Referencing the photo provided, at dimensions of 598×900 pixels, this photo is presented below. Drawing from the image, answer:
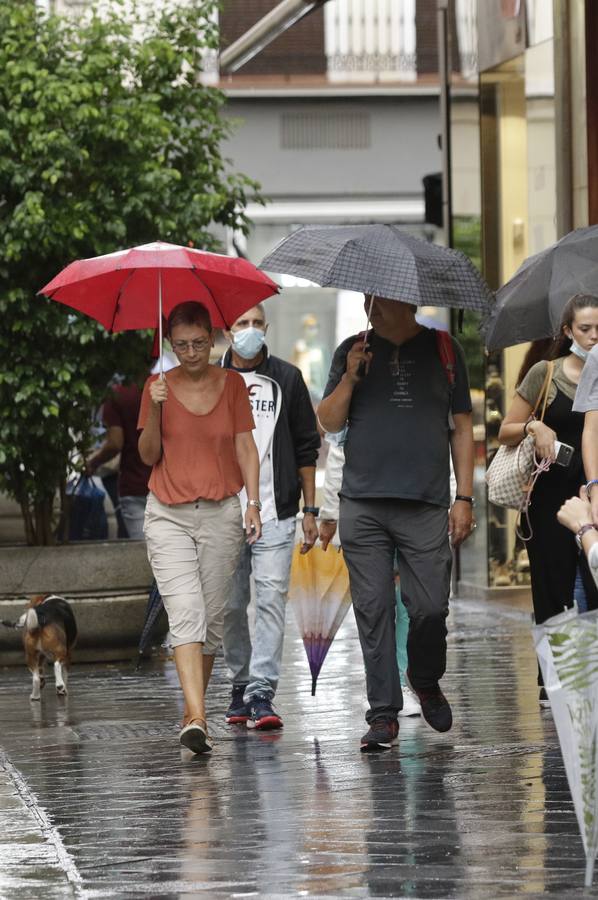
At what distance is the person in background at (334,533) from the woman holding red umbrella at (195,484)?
61cm

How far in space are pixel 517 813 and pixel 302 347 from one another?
86.7 feet

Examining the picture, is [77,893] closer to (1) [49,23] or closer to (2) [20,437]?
(2) [20,437]

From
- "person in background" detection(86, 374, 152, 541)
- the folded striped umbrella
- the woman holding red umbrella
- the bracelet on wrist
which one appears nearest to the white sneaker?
the folded striped umbrella

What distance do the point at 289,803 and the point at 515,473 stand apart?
2278mm

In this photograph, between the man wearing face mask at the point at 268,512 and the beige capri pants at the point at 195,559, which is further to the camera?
the man wearing face mask at the point at 268,512

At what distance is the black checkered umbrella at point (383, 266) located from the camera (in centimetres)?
715

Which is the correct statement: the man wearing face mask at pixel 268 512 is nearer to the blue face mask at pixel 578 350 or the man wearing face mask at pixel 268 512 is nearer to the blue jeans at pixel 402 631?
the blue jeans at pixel 402 631

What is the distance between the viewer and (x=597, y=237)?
7.77 m

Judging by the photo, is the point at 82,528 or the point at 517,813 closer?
the point at 517,813

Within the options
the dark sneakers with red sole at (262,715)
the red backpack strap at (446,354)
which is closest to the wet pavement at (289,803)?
the dark sneakers with red sole at (262,715)

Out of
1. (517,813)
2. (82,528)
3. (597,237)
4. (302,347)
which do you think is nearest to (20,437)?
(82,528)

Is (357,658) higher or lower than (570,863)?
lower

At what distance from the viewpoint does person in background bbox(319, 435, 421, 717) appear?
8.52 metres

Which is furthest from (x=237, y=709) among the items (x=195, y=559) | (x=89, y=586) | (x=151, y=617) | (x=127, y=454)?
(x=127, y=454)
